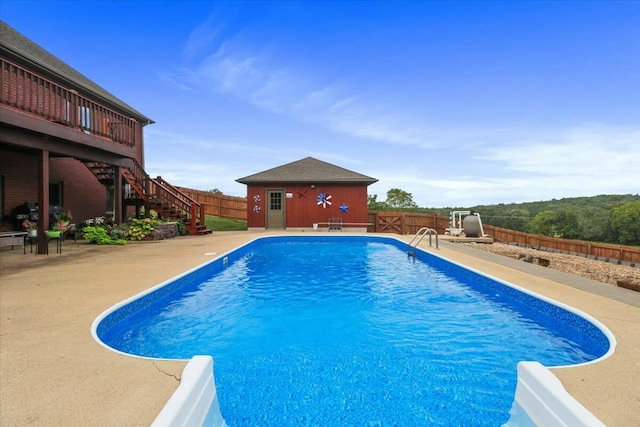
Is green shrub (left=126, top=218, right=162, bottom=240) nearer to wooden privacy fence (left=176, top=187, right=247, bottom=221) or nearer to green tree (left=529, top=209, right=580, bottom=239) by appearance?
wooden privacy fence (left=176, top=187, right=247, bottom=221)

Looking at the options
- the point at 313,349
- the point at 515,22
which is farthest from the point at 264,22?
the point at 313,349

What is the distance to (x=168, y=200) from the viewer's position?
45.9 feet

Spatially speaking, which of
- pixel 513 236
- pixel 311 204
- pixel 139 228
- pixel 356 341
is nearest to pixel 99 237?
pixel 139 228

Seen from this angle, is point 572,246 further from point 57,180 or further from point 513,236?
point 57,180

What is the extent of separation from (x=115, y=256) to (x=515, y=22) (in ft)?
45.4

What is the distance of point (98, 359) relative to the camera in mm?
2648

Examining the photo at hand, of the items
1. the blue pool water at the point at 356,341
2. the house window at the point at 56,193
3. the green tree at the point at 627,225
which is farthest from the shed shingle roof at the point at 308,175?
the green tree at the point at 627,225

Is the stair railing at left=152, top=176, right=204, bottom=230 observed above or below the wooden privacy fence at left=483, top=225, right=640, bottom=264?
above

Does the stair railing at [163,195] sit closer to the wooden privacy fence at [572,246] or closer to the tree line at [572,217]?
the tree line at [572,217]

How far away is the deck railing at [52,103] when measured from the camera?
6.97 m

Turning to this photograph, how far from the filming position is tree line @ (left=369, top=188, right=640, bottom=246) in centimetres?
1973

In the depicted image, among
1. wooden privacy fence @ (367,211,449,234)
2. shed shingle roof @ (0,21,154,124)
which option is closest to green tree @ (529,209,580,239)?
wooden privacy fence @ (367,211,449,234)

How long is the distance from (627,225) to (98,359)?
26.1 metres

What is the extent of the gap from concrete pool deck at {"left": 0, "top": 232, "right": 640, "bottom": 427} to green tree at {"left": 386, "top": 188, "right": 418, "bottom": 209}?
21147mm
